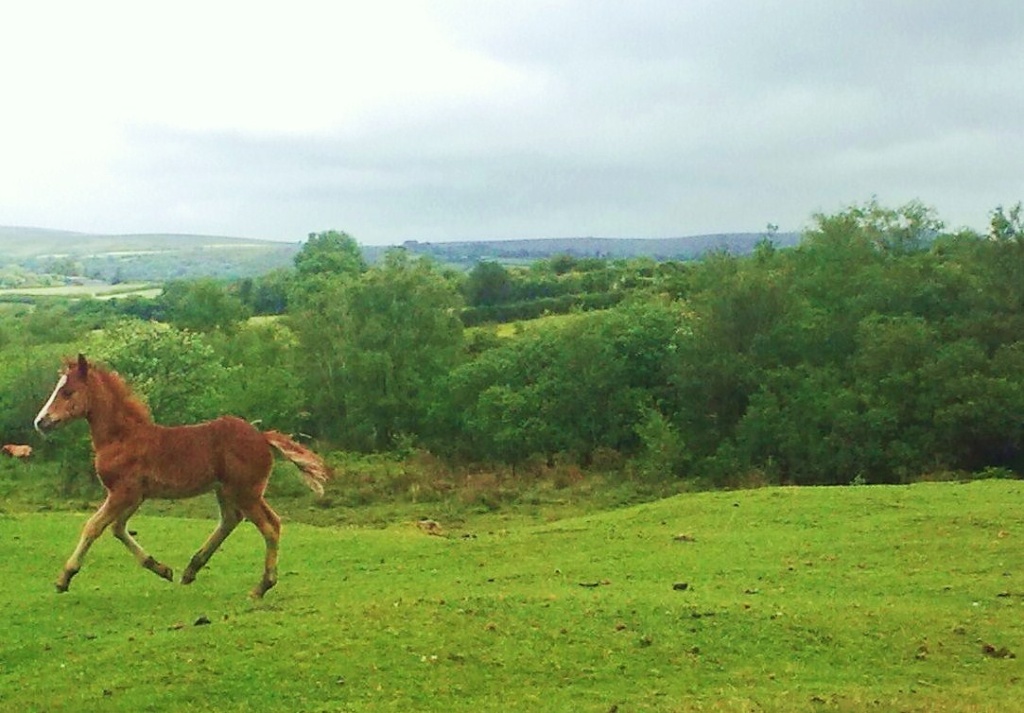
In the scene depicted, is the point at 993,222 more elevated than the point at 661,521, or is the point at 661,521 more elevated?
the point at 993,222

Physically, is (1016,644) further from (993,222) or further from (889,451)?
(993,222)

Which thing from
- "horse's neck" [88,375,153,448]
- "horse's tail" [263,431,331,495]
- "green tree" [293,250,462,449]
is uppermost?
"horse's neck" [88,375,153,448]

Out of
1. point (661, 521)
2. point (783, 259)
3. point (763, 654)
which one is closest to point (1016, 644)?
point (763, 654)

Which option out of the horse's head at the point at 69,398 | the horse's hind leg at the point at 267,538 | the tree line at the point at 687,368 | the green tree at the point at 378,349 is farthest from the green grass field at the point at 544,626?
the green tree at the point at 378,349

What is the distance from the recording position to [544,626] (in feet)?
38.5

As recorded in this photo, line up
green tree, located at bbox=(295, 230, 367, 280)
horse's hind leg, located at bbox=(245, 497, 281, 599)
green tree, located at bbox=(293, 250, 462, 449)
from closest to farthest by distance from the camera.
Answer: horse's hind leg, located at bbox=(245, 497, 281, 599), green tree, located at bbox=(293, 250, 462, 449), green tree, located at bbox=(295, 230, 367, 280)

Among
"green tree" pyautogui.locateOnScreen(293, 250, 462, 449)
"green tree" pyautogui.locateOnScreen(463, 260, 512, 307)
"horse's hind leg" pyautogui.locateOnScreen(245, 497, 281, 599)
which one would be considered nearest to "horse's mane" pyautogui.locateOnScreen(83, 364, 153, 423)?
"horse's hind leg" pyautogui.locateOnScreen(245, 497, 281, 599)

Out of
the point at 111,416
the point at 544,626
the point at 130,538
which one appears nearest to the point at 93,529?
the point at 130,538

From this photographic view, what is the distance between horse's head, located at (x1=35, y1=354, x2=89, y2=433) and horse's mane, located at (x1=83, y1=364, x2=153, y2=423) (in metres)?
0.19

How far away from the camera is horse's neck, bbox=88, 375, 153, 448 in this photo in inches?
528

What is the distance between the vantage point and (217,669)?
10.1 meters

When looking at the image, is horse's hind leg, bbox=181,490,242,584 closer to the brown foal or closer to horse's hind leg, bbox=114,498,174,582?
the brown foal

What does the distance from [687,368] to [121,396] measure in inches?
1194

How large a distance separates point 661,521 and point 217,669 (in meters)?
13.4
